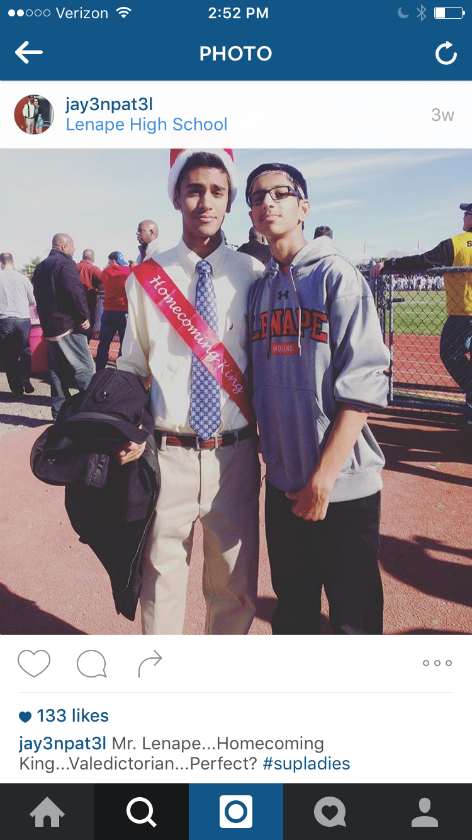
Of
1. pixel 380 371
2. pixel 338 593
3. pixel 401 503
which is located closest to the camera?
pixel 380 371

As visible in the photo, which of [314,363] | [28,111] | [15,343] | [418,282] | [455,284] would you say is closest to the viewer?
[28,111]

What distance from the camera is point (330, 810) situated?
1.40m

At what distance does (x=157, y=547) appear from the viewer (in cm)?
210

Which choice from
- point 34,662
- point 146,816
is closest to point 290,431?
point 34,662

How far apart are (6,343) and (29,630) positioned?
20.8ft

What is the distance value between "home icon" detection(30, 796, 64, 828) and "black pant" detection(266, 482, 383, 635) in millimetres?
986

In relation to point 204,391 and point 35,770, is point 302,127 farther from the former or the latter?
point 35,770

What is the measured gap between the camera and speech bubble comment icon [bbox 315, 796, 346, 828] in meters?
1.39

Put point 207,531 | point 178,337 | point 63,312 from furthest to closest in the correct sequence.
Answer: point 63,312
point 207,531
point 178,337

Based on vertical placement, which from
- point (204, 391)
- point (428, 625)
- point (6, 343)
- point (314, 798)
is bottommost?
point (428, 625)

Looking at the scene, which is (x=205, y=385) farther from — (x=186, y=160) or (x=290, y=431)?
(x=186, y=160)

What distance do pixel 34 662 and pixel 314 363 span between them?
1.23 meters
